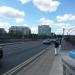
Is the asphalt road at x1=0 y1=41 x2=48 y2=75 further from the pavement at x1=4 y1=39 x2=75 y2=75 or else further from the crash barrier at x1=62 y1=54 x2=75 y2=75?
the crash barrier at x1=62 y1=54 x2=75 y2=75

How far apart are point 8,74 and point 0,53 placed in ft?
22.8

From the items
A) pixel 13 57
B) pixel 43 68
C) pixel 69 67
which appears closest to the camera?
pixel 69 67

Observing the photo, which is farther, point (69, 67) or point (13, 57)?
point (13, 57)

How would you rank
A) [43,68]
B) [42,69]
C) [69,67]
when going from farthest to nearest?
1. [43,68]
2. [42,69]
3. [69,67]

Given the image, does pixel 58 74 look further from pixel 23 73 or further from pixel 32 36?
pixel 32 36

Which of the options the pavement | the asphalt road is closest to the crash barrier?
the pavement

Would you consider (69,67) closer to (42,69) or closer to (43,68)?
(42,69)

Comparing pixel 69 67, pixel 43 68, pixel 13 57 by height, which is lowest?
pixel 13 57

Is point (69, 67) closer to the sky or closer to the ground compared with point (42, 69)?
closer to the sky

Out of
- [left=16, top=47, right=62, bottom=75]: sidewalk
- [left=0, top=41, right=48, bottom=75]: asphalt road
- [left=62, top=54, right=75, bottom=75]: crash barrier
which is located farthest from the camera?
[left=0, top=41, right=48, bottom=75]: asphalt road

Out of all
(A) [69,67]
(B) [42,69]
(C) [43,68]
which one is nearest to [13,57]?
(C) [43,68]

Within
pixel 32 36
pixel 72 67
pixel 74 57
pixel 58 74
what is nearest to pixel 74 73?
pixel 72 67

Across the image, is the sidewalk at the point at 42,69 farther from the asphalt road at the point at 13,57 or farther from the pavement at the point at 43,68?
the asphalt road at the point at 13,57

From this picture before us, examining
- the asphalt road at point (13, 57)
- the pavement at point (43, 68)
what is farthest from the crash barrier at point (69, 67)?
the asphalt road at point (13, 57)
